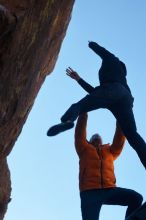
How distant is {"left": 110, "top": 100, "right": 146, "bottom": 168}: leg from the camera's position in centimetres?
884

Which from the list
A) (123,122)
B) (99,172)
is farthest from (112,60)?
(99,172)

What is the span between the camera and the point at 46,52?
1045 cm

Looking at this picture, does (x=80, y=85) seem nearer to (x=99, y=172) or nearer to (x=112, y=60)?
(x=112, y=60)

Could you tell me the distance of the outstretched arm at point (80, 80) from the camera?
994cm

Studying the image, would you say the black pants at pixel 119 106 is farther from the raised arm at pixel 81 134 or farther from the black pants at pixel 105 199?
the black pants at pixel 105 199

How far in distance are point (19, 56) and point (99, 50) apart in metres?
2.01

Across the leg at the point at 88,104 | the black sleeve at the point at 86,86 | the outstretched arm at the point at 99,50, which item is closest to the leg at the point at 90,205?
the leg at the point at 88,104

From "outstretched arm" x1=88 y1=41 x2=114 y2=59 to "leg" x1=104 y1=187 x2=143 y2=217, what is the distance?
9.22 feet

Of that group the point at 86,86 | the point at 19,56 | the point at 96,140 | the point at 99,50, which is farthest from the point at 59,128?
the point at 99,50

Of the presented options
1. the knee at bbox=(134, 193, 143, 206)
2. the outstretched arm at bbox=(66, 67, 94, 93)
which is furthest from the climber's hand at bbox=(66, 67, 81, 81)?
the knee at bbox=(134, 193, 143, 206)

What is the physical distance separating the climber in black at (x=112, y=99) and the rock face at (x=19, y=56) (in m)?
1.06

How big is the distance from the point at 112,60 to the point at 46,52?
1484mm

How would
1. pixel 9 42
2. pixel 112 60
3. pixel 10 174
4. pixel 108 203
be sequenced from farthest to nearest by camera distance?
pixel 10 174 → pixel 112 60 → pixel 108 203 → pixel 9 42

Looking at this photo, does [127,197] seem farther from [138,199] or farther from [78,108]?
[78,108]
